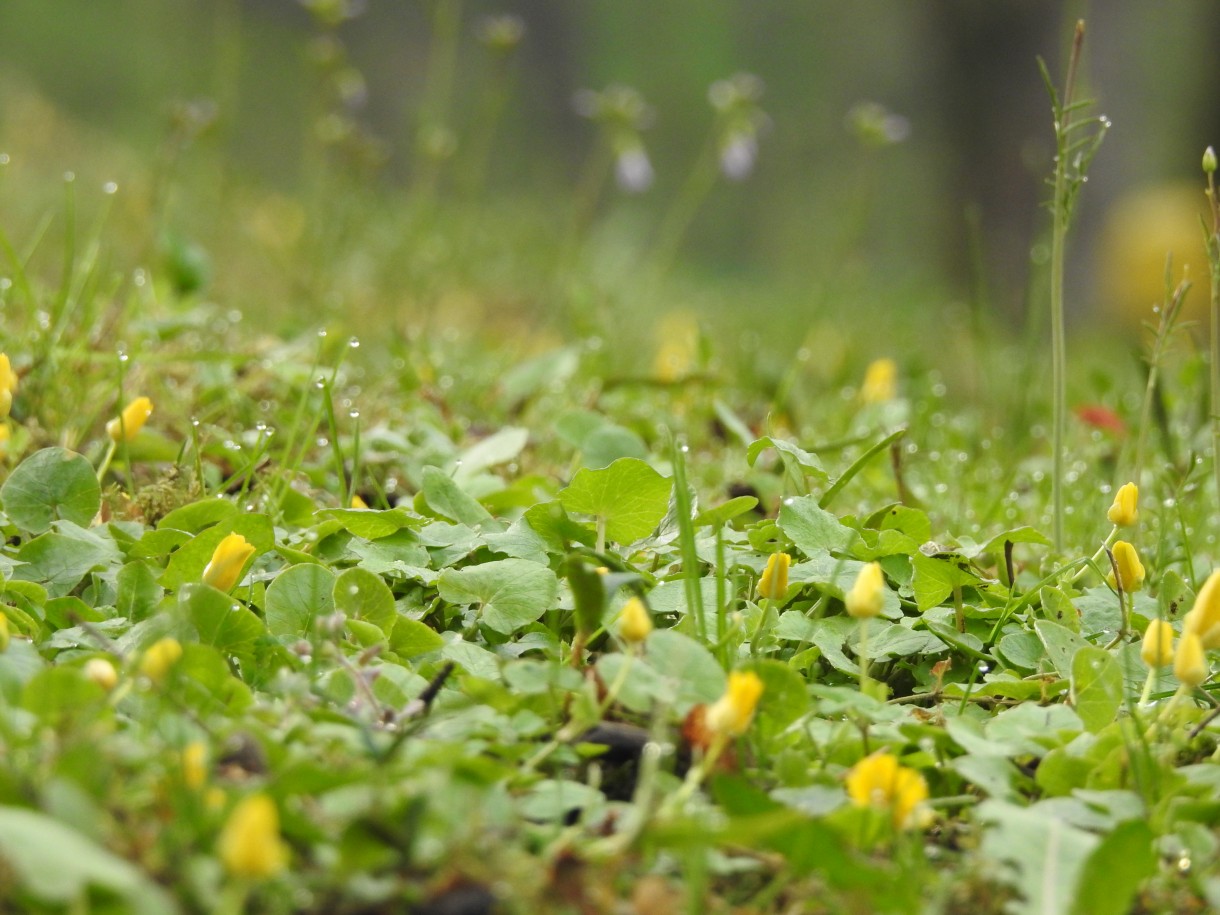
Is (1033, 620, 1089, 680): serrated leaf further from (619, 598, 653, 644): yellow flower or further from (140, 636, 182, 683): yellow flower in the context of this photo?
(140, 636, 182, 683): yellow flower

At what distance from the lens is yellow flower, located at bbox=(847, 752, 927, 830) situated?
2.99 ft

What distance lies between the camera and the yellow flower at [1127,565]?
4.22 feet

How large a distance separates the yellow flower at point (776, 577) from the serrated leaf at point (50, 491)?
0.79m

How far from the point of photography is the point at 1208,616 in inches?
40.6

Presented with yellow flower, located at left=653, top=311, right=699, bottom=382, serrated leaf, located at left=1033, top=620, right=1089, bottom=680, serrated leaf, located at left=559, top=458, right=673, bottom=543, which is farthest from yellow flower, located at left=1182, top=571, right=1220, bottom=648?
yellow flower, located at left=653, top=311, right=699, bottom=382

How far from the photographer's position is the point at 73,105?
11031 millimetres

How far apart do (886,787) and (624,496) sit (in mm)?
558

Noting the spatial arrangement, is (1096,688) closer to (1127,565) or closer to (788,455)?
(1127,565)

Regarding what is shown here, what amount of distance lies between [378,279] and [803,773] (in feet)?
11.2

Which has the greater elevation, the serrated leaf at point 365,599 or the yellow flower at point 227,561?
the yellow flower at point 227,561

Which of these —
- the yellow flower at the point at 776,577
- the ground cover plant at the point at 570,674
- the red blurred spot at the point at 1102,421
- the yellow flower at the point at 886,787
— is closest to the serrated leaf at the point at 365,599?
the ground cover plant at the point at 570,674

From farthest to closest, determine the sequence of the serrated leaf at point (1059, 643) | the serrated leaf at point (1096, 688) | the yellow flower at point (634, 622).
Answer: the serrated leaf at point (1059, 643) < the serrated leaf at point (1096, 688) < the yellow flower at point (634, 622)

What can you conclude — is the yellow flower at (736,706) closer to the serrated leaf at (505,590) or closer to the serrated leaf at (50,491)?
the serrated leaf at (505,590)

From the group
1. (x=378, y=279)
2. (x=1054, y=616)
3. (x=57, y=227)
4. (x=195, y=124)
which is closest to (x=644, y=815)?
(x=1054, y=616)
